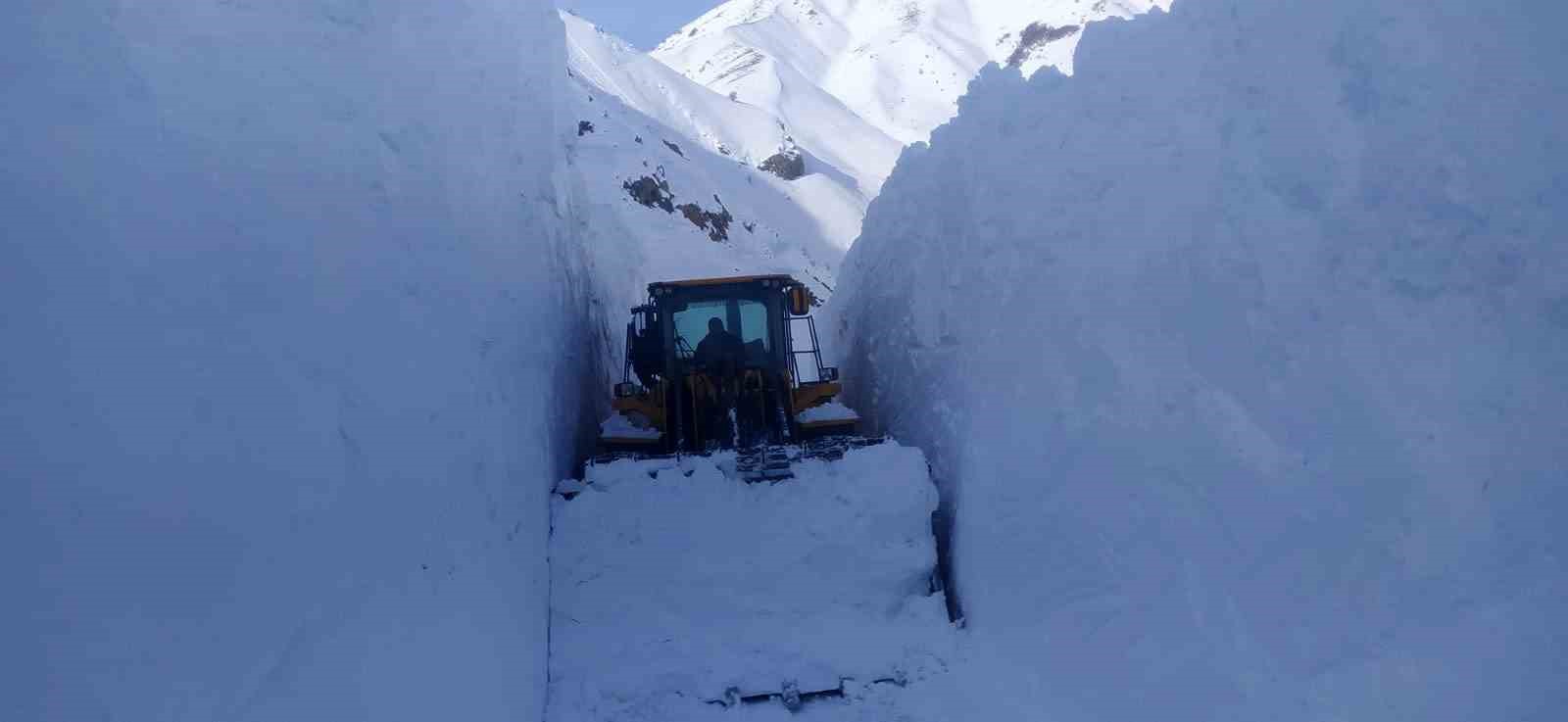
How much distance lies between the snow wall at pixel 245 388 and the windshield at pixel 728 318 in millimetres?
3282

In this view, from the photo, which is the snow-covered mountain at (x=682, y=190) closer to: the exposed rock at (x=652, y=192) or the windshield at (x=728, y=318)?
the exposed rock at (x=652, y=192)

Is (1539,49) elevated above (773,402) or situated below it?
above


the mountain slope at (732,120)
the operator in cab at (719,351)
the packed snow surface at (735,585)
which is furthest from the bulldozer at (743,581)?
the mountain slope at (732,120)

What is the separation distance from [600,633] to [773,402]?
114 inches

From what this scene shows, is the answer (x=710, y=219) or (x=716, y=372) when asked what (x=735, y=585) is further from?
(x=710, y=219)

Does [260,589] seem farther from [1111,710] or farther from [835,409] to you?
[835,409]

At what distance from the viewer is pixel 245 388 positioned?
300cm

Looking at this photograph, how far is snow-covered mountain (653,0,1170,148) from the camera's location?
5938cm

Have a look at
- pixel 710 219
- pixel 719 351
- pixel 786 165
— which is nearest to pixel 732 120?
pixel 786 165

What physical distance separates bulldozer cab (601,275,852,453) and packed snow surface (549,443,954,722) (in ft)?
5.62

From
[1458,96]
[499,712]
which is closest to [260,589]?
[499,712]

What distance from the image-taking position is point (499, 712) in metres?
4.50

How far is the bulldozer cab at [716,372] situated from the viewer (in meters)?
7.85

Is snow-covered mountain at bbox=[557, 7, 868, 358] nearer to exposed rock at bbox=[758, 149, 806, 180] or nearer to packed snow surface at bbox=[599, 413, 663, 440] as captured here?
exposed rock at bbox=[758, 149, 806, 180]
